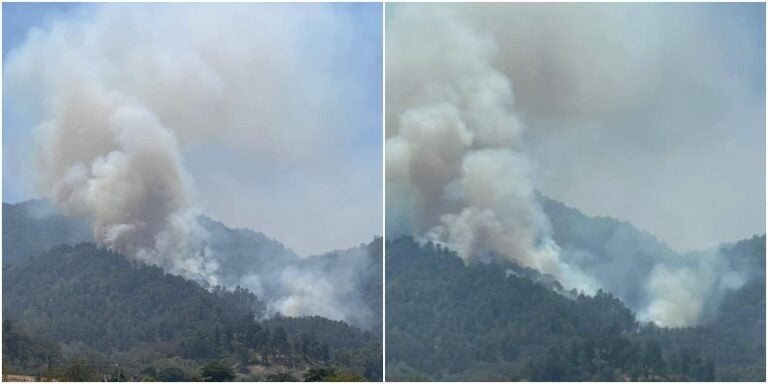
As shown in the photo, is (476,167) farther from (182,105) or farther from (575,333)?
(182,105)

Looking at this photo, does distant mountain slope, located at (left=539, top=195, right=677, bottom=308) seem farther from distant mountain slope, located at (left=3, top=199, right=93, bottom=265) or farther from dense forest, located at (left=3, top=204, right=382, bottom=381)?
distant mountain slope, located at (left=3, top=199, right=93, bottom=265)

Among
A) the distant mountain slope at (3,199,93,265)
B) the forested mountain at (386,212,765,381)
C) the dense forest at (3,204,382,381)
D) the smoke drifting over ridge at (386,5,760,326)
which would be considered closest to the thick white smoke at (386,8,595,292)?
the smoke drifting over ridge at (386,5,760,326)

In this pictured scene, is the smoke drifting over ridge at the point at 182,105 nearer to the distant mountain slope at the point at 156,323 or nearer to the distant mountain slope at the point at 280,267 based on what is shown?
the distant mountain slope at the point at 280,267

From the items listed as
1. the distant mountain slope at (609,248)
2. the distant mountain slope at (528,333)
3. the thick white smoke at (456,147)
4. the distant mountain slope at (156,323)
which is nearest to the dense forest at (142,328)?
the distant mountain slope at (156,323)

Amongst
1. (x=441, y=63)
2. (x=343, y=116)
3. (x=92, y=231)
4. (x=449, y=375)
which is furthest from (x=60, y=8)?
(x=449, y=375)

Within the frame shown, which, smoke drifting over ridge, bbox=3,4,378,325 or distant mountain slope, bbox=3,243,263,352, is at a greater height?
smoke drifting over ridge, bbox=3,4,378,325

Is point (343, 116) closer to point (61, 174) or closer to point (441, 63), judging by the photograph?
point (441, 63)
